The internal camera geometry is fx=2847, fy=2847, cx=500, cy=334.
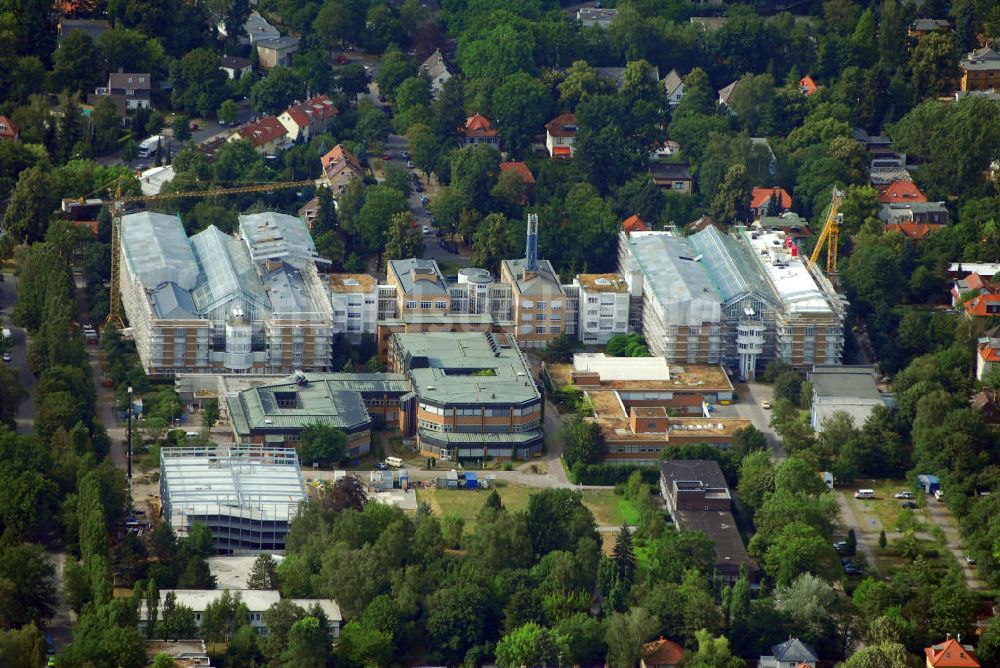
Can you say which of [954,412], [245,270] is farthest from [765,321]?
[245,270]

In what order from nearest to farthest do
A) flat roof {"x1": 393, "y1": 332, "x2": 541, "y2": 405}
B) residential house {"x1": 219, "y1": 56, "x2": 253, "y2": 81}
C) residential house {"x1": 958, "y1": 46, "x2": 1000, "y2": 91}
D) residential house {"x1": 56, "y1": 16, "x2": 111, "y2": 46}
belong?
flat roof {"x1": 393, "y1": 332, "x2": 541, "y2": 405}, residential house {"x1": 219, "y1": 56, "x2": 253, "y2": 81}, residential house {"x1": 56, "y1": 16, "x2": 111, "y2": 46}, residential house {"x1": 958, "y1": 46, "x2": 1000, "y2": 91}

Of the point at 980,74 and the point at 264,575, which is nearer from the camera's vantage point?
the point at 264,575

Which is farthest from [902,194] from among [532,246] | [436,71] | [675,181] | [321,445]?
[321,445]

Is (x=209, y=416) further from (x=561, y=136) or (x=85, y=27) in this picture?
(x=85, y=27)

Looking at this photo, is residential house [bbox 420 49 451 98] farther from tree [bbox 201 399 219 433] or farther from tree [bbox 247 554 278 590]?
tree [bbox 247 554 278 590]

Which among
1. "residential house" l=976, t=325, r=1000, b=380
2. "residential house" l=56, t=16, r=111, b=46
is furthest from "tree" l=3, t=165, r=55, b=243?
"residential house" l=976, t=325, r=1000, b=380
